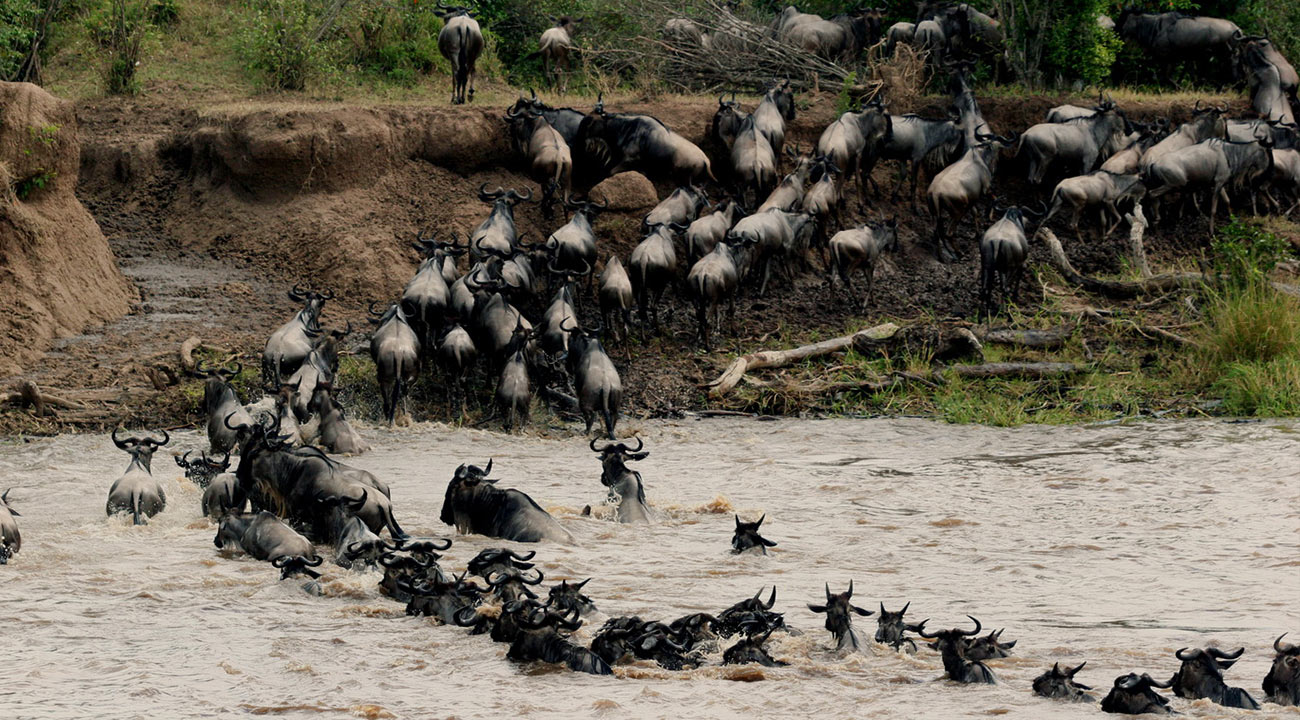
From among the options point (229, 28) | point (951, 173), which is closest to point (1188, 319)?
point (951, 173)

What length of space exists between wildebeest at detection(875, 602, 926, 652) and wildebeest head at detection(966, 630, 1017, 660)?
382mm

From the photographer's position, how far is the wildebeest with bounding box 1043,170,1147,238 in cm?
1638

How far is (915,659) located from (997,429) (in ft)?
22.3

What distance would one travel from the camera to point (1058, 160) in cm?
1722

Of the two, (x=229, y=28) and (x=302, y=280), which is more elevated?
(x=229, y=28)

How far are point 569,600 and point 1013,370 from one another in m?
8.15

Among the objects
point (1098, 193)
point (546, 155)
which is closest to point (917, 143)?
point (1098, 193)

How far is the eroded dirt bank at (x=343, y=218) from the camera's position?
14938 millimetres

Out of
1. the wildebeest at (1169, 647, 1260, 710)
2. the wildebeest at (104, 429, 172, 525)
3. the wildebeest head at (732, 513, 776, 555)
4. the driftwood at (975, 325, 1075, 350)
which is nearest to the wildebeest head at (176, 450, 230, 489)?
the wildebeest at (104, 429, 172, 525)

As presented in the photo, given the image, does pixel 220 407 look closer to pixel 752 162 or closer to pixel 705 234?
pixel 705 234

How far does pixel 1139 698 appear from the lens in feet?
18.5

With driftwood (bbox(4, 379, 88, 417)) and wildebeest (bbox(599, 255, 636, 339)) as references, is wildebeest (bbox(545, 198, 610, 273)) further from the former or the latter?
driftwood (bbox(4, 379, 88, 417))

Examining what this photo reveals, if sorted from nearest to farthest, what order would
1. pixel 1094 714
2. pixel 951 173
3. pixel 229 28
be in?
pixel 1094 714 < pixel 951 173 < pixel 229 28

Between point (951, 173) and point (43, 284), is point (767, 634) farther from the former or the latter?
point (951, 173)
